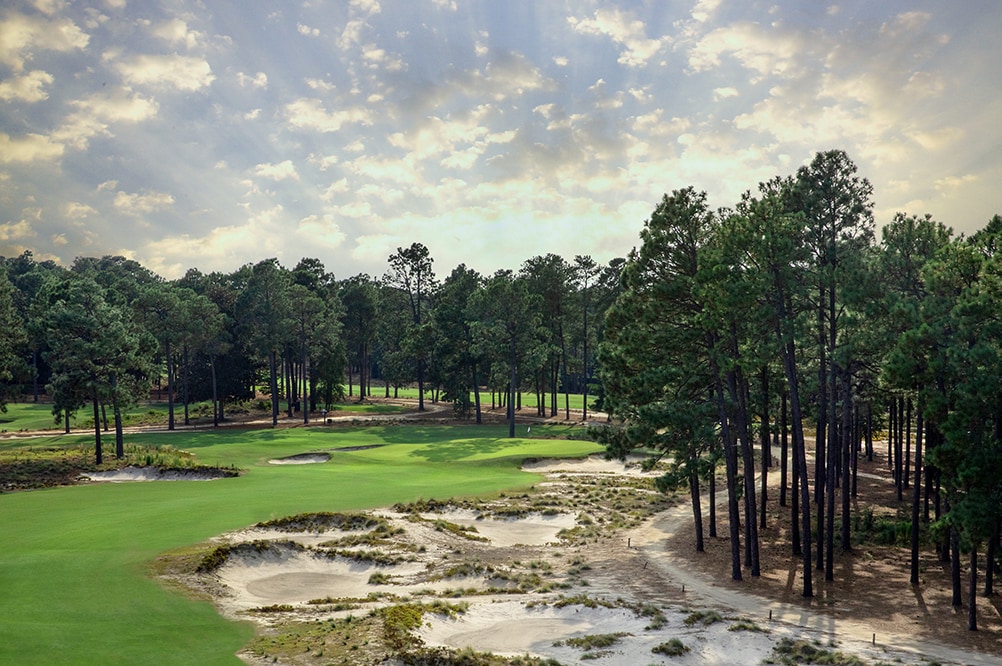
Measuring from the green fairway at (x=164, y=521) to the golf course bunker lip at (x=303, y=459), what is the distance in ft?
2.29

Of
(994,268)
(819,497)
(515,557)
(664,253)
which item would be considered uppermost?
(664,253)

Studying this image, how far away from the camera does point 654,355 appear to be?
2930cm

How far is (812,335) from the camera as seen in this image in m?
27.5

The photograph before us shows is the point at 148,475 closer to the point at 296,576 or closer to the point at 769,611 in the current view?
the point at 296,576

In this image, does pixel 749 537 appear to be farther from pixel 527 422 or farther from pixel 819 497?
pixel 527 422

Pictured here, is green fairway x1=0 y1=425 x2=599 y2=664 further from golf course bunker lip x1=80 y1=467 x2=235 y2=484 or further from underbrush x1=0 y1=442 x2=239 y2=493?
underbrush x1=0 y1=442 x2=239 y2=493

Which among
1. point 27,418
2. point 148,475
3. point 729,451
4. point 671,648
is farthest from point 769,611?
point 27,418

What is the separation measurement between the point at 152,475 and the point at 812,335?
139 feet

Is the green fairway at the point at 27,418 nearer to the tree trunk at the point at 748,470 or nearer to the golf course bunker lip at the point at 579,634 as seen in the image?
the golf course bunker lip at the point at 579,634

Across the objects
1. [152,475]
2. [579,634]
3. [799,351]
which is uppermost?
[799,351]

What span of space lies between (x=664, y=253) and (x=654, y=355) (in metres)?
4.65

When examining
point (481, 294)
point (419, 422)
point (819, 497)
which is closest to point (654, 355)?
point (819, 497)

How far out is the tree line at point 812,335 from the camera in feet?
68.1

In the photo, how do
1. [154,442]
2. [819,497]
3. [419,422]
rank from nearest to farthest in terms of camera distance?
[819,497] < [154,442] < [419,422]
